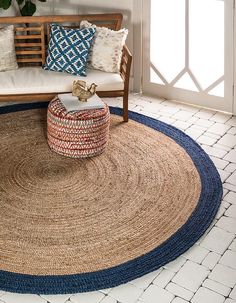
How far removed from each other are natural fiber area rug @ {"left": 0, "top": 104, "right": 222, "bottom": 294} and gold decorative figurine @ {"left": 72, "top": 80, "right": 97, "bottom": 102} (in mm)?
443

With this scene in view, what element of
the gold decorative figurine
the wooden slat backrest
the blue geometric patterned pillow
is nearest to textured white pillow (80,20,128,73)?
the blue geometric patterned pillow

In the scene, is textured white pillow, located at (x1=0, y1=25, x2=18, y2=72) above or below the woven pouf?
above

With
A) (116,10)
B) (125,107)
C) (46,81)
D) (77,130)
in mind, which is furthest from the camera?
(116,10)

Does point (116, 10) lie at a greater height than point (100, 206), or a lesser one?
greater

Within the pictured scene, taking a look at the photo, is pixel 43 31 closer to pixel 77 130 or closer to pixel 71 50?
pixel 71 50

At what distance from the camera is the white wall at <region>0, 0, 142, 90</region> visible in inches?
219

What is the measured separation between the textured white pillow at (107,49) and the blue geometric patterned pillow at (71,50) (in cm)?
6

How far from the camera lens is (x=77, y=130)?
448 cm

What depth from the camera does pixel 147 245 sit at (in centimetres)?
364

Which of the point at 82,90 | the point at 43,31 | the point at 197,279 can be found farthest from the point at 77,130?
the point at 197,279

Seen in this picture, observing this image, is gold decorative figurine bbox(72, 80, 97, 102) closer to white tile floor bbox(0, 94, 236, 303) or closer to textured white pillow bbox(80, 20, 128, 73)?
textured white pillow bbox(80, 20, 128, 73)

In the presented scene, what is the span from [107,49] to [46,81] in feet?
1.97

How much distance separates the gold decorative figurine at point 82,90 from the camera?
4.57 m

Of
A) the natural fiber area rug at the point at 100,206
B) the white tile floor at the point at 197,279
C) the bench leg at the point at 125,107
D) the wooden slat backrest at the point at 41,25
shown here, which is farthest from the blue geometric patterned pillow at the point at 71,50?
the white tile floor at the point at 197,279
